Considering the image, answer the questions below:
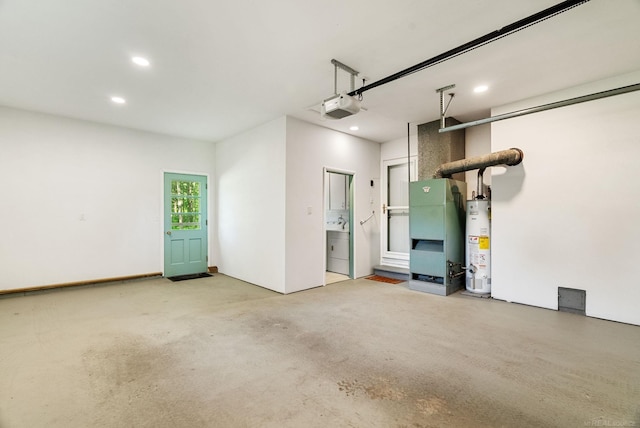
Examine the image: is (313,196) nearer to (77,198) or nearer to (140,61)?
(140,61)

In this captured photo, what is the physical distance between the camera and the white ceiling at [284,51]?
7.71ft

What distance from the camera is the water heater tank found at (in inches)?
178

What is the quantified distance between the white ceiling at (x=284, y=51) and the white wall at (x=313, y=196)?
74cm

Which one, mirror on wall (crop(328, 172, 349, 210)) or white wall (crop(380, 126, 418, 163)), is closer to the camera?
white wall (crop(380, 126, 418, 163))

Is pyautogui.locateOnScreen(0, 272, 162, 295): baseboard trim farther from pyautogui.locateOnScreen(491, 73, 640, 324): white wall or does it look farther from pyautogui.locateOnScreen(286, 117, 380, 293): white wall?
pyautogui.locateOnScreen(491, 73, 640, 324): white wall

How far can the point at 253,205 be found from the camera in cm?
539

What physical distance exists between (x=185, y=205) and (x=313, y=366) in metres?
5.02

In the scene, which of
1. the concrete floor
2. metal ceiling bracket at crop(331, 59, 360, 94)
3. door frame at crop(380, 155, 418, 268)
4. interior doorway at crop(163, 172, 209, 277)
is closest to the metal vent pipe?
door frame at crop(380, 155, 418, 268)

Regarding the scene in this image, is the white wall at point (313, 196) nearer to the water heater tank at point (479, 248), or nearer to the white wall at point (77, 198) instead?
the water heater tank at point (479, 248)

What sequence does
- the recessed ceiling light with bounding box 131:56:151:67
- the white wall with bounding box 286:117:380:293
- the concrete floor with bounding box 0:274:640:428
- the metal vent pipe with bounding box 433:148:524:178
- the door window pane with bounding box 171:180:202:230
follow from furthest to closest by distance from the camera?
the door window pane with bounding box 171:180:202:230 < the white wall with bounding box 286:117:380:293 < the metal vent pipe with bounding box 433:148:524:178 < the recessed ceiling light with bounding box 131:56:151:67 < the concrete floor with bounding box 0:274:640:428

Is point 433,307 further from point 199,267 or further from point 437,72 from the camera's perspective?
point 199,267

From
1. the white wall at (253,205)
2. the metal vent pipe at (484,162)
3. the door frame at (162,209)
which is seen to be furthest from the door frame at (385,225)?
the door frame at (162,209)

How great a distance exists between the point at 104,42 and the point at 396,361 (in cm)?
407

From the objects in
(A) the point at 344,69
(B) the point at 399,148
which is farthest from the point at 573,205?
(A) the point at 344,69
